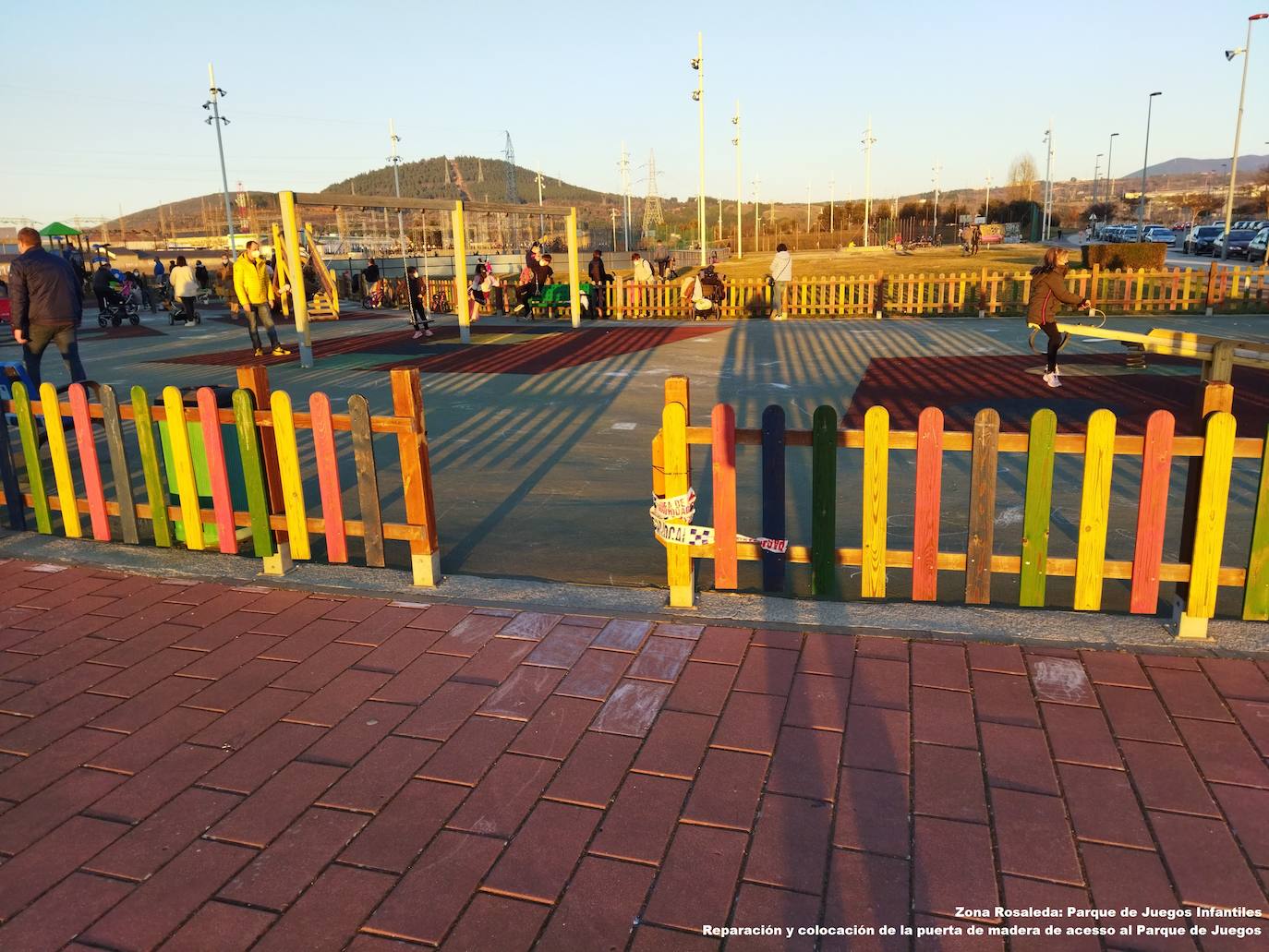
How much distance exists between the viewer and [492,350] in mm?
16844

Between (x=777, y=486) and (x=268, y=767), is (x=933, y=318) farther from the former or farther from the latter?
(x=268, y=767)

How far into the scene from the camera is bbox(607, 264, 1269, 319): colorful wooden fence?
19344mm

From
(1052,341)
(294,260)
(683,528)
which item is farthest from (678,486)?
(294,260)

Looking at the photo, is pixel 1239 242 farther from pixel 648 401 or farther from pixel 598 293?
pixel 648 401

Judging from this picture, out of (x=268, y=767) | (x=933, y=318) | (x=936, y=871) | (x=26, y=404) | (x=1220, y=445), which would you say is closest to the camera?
(x=936, y=871)

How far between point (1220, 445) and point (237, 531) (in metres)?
5.28

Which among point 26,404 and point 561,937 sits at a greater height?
point 26,404

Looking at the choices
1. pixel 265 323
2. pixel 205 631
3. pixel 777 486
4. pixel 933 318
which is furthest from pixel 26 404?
pixel 933 318

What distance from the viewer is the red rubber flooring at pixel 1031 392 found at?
8922 mm

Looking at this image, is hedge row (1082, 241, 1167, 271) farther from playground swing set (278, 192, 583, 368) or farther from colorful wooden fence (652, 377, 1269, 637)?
colorful wooden fence (652, 377, 1269, 637)

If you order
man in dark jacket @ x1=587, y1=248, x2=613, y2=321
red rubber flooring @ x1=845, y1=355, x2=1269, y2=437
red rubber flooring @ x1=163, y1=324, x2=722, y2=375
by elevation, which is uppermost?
man in dark jacket @ x1=587, y1=248, x2=613, y2=321

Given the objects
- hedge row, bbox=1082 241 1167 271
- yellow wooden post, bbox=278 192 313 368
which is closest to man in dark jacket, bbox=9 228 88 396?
yellow wooden post, bbox=278 192 313 368

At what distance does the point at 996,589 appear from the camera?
15.9 ft

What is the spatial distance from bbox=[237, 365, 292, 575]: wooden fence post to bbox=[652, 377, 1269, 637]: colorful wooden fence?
227cm
